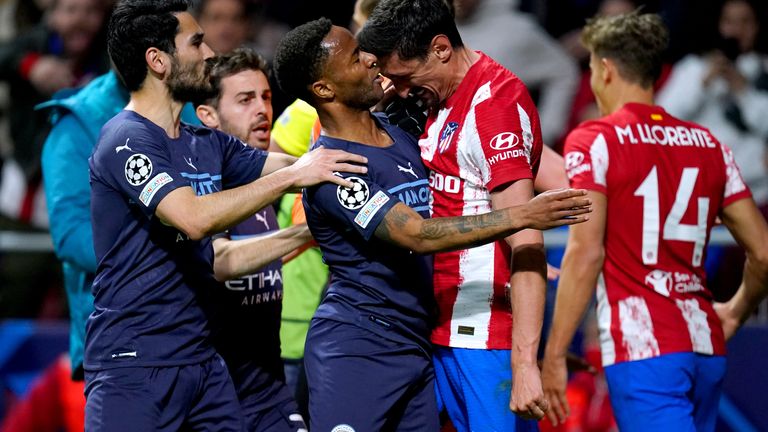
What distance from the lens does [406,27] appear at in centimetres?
402

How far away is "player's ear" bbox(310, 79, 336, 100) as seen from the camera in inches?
155

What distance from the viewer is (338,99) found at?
12.9 ft

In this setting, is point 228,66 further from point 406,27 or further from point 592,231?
point 592,231

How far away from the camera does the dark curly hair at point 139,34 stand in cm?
412

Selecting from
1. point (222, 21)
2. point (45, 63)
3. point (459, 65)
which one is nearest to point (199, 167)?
point (459, 65)

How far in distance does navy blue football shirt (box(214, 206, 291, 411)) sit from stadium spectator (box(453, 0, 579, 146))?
337 cm

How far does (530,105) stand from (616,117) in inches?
34.3

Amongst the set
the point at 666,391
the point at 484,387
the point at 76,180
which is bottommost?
the point at 666,391

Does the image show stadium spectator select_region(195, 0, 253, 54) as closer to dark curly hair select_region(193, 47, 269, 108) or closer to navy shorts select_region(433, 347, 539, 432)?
dark curly hair select_region(193, 47, 269, 108)

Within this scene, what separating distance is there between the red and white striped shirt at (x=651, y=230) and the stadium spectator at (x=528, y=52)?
296 cm

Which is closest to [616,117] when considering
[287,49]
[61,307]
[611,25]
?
[611,25]

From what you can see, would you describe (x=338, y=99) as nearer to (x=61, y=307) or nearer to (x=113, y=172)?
(x=113, y=172)

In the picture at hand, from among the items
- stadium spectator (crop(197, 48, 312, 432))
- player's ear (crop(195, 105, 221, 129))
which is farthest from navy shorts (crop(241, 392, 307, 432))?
player's ear (crop(195, 105, 221, 129))

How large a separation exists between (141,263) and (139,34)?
832 mm
